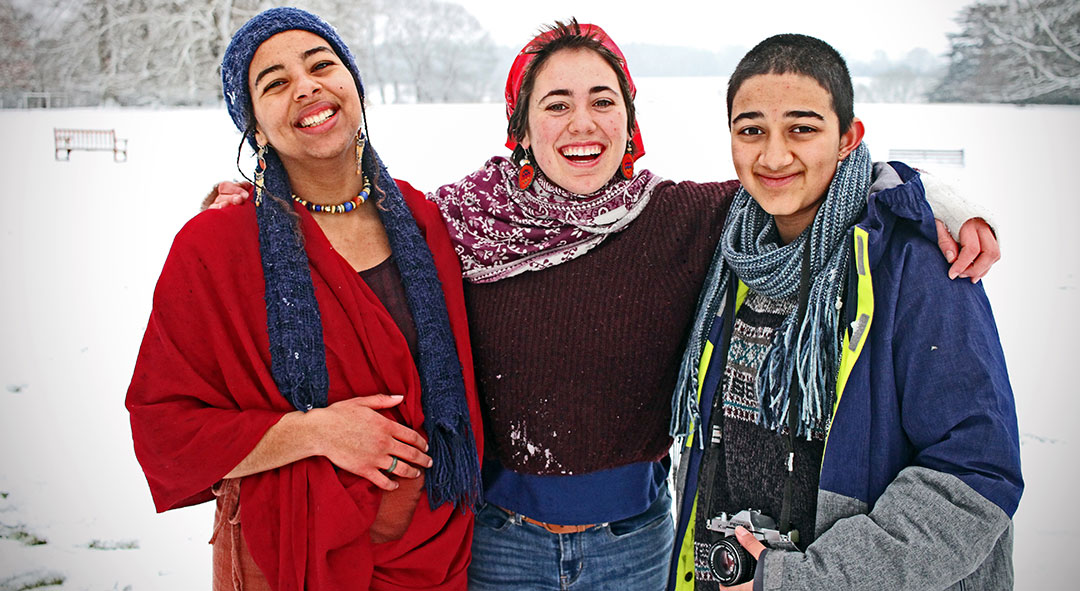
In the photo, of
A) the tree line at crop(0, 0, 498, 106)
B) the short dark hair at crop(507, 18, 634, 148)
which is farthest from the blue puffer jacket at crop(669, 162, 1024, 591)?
the tree line at crop(0, 0, 498, 106)

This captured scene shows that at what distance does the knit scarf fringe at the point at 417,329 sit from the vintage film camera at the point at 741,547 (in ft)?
1.68

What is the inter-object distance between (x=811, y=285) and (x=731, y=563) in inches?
20.3

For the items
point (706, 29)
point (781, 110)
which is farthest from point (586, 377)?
point (706, 29)

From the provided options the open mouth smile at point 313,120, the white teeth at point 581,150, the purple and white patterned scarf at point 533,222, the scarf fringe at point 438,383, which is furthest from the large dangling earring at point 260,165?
the white teeth at point 581,150

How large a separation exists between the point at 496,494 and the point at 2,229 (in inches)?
227

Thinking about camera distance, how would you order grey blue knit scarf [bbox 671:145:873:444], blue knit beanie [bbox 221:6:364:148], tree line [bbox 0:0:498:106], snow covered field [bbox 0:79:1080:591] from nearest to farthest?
1. grey blue knit scarf [bbox 671:145:873:444]
2. blue knit beanie [bbox 221:6:364:148]
3. snow covered field [bbox 0:79:1080:591]
4. tree line [bbox 0:0:498:106]

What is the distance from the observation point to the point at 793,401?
1.34 m

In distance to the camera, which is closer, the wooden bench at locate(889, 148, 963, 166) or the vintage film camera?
the vintage film camera

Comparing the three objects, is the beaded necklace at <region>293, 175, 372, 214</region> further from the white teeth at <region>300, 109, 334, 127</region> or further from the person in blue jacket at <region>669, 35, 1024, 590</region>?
the person in blue jacket at <region>669, 35, 1024, 590</region>

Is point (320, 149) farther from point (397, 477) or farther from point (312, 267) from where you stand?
point (397, 477)

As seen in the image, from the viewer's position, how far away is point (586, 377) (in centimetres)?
166

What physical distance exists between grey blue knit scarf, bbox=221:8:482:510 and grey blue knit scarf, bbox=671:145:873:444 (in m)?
0.60

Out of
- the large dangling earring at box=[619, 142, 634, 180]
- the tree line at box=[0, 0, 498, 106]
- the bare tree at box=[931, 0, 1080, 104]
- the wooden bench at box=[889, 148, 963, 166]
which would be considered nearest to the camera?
the large dangling earring at box=[619, 142, 634, 180]

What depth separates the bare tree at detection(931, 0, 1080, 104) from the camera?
607 cm
